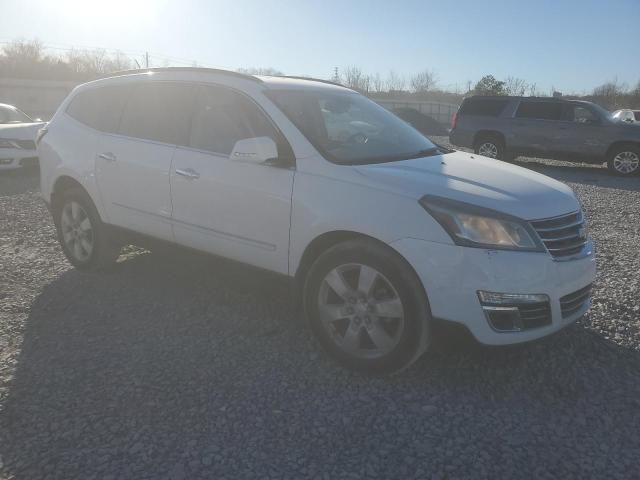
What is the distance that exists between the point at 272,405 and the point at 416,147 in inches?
84.5

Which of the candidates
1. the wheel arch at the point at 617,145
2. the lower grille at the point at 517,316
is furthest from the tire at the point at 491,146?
the lower grille at the point at 517,316

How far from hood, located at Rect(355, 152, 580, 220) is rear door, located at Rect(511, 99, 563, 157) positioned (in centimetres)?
1128

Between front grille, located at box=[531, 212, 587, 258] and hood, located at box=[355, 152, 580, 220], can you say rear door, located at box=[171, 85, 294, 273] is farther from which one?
front grille, located at box=[531, 212, 587, 258]

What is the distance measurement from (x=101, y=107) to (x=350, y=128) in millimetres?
2303

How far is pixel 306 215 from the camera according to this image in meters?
3.27

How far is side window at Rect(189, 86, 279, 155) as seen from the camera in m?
3.71

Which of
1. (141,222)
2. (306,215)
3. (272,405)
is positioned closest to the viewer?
(272,405)

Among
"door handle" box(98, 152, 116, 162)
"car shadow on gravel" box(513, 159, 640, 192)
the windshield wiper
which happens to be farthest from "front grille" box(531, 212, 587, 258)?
"car shadow on gravel" box(513, 159, 640, 192)

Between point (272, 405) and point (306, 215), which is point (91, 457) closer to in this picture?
point (272, 405)

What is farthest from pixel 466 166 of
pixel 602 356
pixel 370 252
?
pixel 602 356

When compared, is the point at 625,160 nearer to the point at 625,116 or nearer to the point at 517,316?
the point at 625,116

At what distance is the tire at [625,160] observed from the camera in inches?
513

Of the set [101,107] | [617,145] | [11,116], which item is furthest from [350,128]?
[617,145]

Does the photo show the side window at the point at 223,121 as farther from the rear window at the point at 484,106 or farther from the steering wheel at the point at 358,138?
the rear window at the point at 484,106
